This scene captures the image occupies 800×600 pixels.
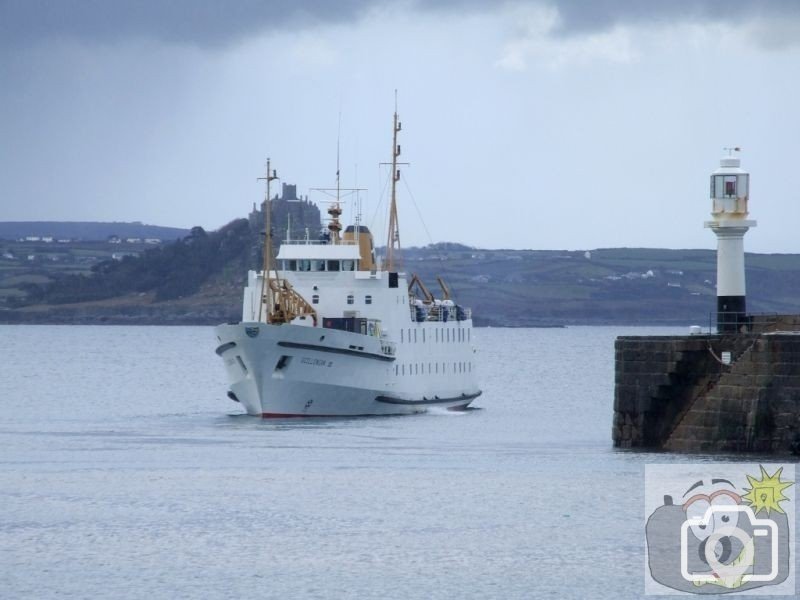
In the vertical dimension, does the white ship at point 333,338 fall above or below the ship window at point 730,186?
below

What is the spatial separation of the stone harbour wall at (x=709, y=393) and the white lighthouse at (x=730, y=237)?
2.43 meters

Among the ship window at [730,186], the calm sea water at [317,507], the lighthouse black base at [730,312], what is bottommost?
the calm sea water at [317,507]

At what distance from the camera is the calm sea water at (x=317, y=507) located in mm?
26688

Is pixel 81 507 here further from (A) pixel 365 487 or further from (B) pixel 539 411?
(B) pixel 539 411

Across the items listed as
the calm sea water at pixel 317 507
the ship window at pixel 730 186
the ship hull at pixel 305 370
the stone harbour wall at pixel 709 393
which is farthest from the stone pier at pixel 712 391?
the ship hull at pixel 305 370

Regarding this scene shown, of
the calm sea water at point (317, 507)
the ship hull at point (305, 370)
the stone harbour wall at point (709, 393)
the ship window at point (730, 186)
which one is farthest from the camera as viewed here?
the ship hull at point (305, 370)

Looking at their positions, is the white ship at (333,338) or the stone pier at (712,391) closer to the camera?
the stone pier at (712,391)

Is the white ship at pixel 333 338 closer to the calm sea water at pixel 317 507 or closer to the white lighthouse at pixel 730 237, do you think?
the calm sea water at pixel 317 507

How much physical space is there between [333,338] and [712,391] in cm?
1723

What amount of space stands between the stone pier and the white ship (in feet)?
47.0

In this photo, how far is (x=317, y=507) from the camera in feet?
111

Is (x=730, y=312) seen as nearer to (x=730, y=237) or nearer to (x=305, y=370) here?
(x=730, y=237)

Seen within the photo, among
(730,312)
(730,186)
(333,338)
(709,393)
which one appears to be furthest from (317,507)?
(333,338)

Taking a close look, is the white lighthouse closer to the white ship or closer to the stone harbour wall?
the stone harbour wall
